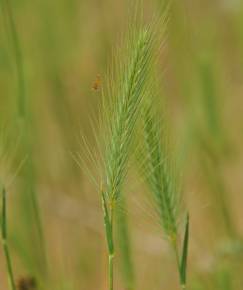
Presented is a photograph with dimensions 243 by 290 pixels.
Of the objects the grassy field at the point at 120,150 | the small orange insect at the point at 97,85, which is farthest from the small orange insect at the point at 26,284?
the small orange insect at the point at 97,85

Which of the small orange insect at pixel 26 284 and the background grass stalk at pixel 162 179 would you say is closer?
the background grass stalk at pixel 162 179

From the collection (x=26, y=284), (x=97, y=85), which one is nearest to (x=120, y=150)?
(x=97, y=85)

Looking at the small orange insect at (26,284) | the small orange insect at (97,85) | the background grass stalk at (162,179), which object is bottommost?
the small orange insect at (26,284)

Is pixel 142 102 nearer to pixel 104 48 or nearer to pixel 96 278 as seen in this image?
pixel 104 48

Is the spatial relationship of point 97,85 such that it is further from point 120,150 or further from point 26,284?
point 26,284

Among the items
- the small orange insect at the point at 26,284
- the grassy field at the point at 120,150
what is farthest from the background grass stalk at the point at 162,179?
the small orange insect at the point at 26,284

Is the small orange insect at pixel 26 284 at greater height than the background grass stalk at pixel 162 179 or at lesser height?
lesser

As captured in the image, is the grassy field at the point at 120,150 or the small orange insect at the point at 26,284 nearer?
the grassy field at the point at 120,150

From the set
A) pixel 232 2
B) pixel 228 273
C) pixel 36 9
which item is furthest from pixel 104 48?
pixel 228 273

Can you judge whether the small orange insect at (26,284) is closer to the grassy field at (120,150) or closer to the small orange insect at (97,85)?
the grassy field at (120,150)
